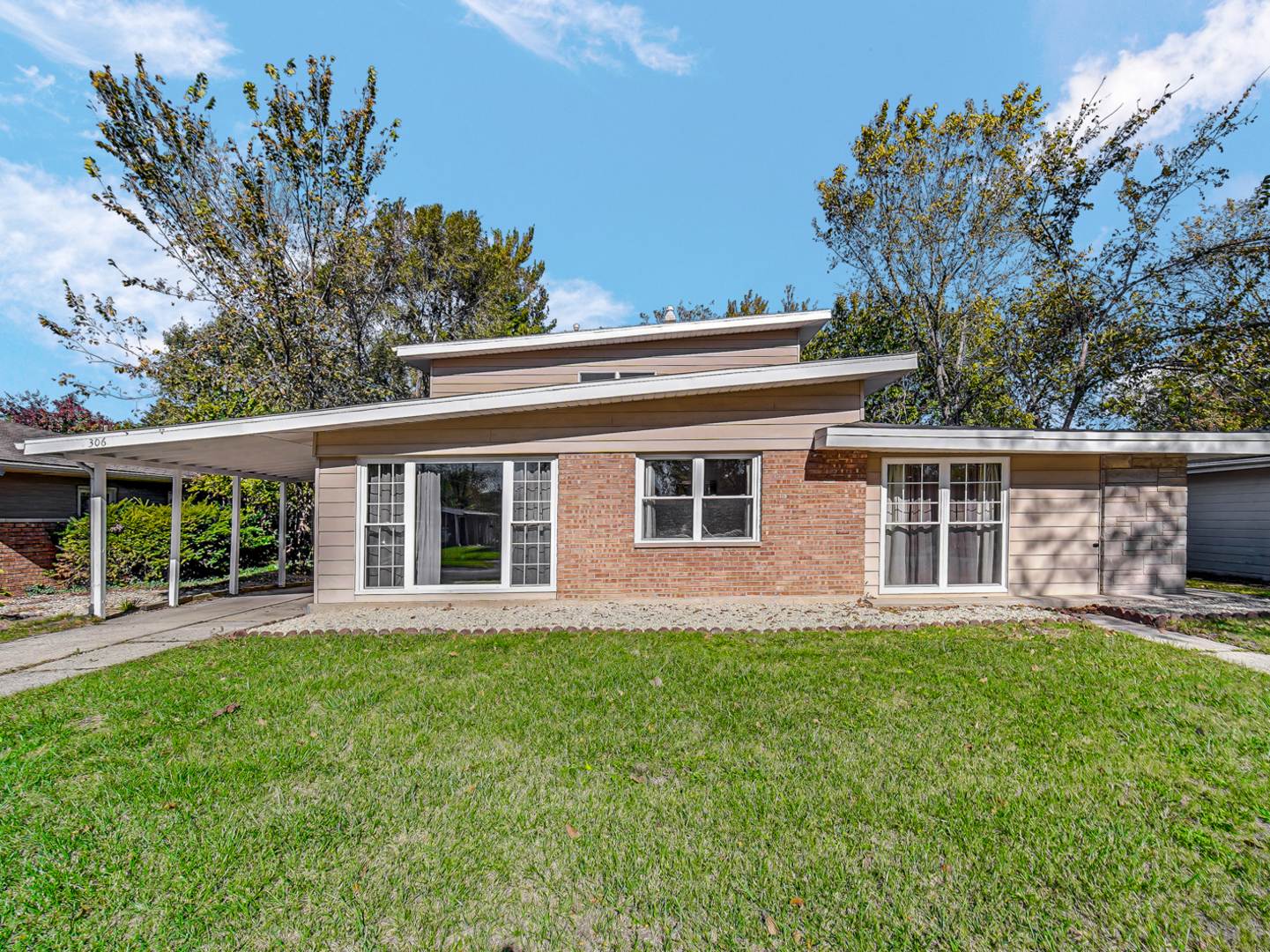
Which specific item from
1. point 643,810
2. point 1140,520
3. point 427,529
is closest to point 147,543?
point 427,529

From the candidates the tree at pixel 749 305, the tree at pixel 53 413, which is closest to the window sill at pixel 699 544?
the tree at pixel 53 413

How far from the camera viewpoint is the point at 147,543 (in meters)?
13.2

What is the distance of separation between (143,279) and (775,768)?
59.7ft

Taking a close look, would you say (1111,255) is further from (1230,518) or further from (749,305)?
(749,305)

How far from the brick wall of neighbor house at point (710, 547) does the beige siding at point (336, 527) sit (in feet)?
10.2

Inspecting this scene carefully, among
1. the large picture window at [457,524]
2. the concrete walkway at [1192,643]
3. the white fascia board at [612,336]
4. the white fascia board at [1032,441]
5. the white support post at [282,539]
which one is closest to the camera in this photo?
the concrete walkway at [1192,643]

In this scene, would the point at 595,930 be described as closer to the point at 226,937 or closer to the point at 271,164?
the point at 226,937

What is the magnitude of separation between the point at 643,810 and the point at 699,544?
18.8 ft

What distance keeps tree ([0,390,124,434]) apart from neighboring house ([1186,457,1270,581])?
3167cm

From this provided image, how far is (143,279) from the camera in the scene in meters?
14.3

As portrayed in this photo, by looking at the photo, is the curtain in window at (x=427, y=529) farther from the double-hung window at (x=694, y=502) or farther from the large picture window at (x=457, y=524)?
the double-hung window at (x=694, y=502)

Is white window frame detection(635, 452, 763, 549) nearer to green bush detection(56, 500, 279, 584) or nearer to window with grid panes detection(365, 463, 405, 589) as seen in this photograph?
window with grid panes detection(365, 463, 405, 589)

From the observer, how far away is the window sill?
8695 millimetres

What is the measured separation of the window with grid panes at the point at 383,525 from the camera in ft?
28.6
